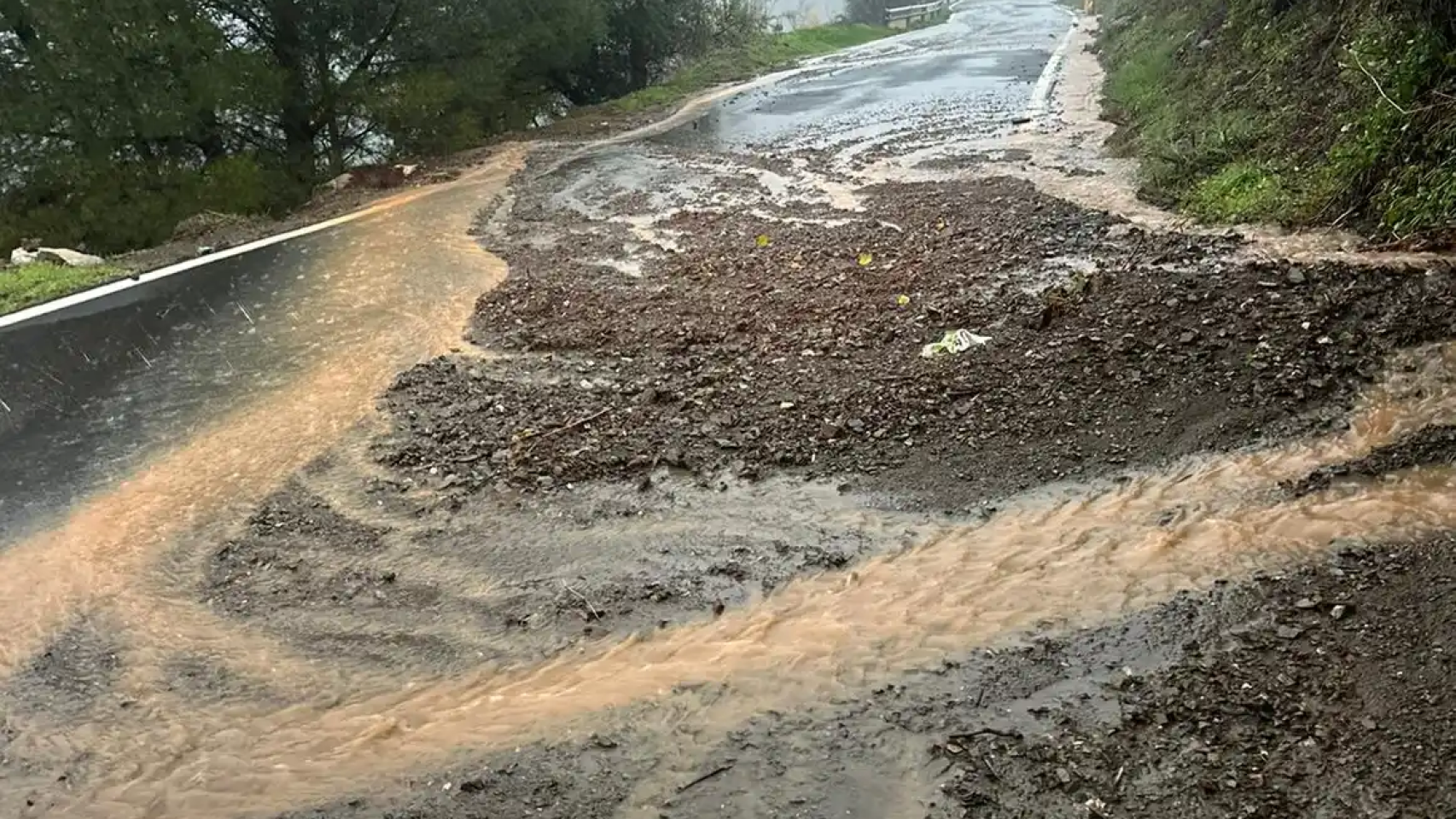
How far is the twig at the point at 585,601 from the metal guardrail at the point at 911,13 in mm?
43404

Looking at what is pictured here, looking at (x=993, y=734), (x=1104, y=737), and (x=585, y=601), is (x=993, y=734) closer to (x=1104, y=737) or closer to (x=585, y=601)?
(x=1104, y=737)

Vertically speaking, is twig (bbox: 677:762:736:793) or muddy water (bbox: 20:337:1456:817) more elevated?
muddy water (bbox: 20:337:1456:817)

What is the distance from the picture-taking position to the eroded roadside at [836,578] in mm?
3924

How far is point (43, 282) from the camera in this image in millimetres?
10484

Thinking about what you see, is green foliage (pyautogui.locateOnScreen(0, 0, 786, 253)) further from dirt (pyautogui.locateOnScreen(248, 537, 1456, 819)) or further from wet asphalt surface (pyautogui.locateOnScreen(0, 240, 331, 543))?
dirt (pyautogui.locateOnScreen(248, 537, 1456, 819))

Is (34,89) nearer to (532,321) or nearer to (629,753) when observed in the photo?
(532,321)

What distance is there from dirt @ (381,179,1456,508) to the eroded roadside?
0.10 feet

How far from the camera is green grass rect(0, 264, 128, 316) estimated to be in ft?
32.7

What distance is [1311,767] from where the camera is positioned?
3578 mm

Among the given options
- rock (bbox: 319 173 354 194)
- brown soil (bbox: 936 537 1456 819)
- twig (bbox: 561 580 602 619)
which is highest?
rock (bbox: 319 173 354 194)

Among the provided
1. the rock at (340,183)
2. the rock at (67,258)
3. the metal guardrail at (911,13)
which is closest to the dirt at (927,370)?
the rock at (67,258)

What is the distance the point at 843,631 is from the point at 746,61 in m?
27.8

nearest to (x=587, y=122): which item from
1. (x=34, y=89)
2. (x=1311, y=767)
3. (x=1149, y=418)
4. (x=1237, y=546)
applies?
(x=34, y=89)

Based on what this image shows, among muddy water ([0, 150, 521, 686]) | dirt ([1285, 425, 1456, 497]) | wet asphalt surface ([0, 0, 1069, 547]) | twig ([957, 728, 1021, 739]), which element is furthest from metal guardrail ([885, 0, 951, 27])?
twig ([957, 728, 1021, 739])
